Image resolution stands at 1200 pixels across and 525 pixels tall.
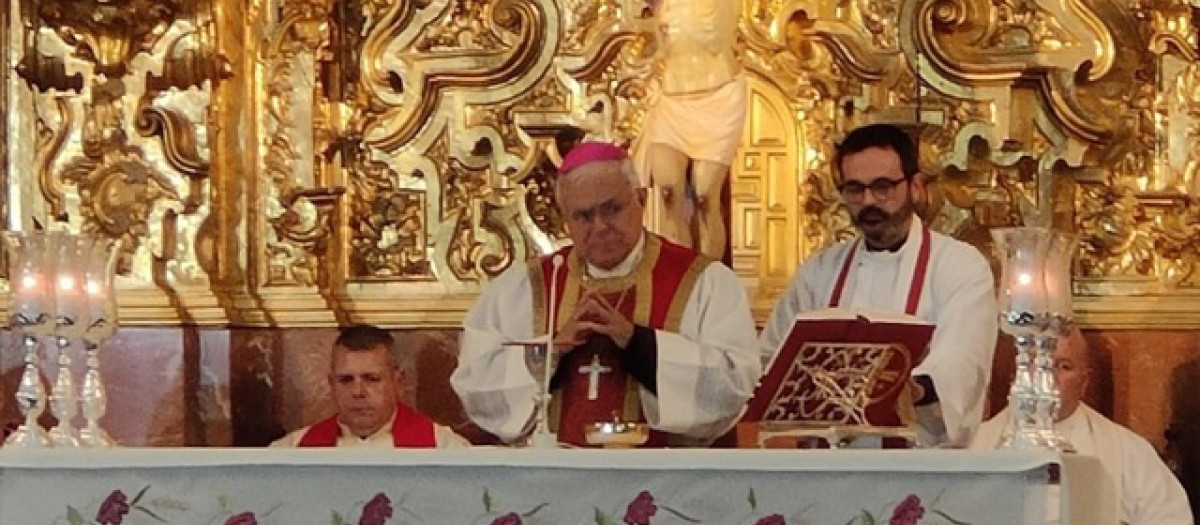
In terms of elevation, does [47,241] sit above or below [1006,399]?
above

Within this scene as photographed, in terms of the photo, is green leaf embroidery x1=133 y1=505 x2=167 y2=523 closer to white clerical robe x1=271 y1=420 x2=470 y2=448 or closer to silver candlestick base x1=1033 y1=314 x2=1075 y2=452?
silver candlestick base x1=1033 y1=314 x2=1075 y2=452

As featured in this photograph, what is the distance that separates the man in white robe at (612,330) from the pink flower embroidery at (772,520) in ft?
2.94

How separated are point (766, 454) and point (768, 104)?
333 cm

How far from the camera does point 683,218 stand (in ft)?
27.3

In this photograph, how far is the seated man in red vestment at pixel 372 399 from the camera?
806cm

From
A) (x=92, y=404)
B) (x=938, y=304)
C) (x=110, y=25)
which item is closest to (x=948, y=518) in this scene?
(x=938, y=304)

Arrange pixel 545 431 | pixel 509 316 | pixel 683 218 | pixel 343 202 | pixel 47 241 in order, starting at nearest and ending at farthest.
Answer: pixel 545 431
pixel 47 241
pixel 509 316
pixel 683 218
pixel 343 202

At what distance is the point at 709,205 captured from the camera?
8.37 metres

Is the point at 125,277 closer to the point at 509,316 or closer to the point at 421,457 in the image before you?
the point at 509,316

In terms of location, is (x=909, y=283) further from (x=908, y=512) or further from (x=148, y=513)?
(x=148, y=513)

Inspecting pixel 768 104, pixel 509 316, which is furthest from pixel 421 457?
pixel 768 104

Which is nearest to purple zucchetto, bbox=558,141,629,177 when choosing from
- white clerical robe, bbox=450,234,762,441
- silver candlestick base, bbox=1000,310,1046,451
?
white clerical robe, bbox=450,234,762,441

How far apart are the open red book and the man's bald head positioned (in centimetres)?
193

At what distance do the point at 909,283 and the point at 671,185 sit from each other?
1.38m
